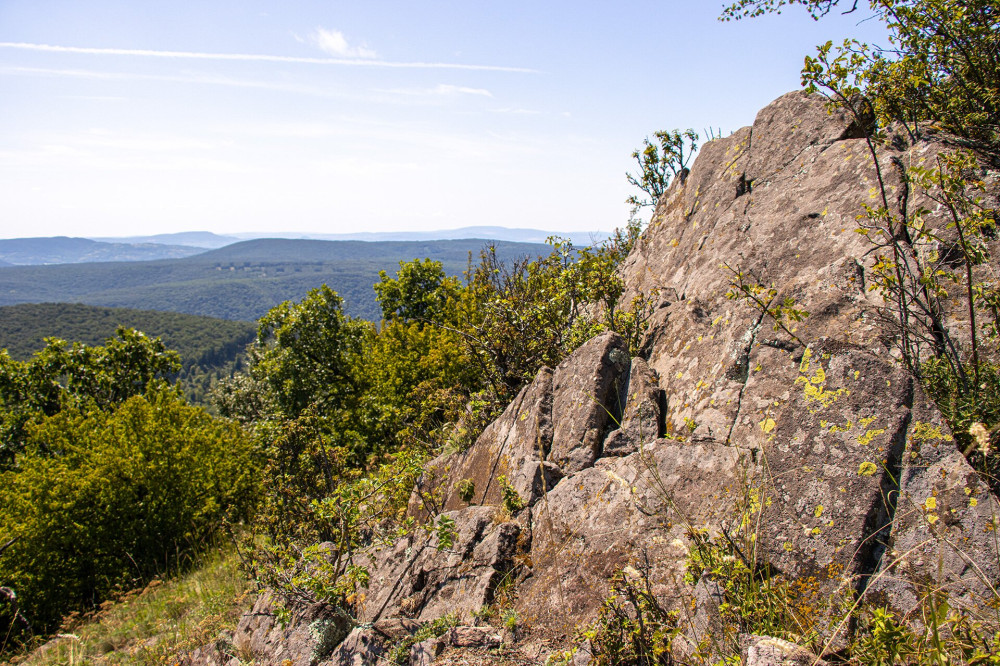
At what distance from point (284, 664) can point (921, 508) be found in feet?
19.4

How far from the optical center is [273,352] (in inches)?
1174

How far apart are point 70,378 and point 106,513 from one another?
1808 cm

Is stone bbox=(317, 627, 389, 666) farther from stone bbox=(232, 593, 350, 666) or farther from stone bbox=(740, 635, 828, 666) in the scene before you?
stone bbox=(740, 635, 828, 666)

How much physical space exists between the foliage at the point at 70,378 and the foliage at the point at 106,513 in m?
12.0

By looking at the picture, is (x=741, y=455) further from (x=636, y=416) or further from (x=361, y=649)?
(x=361, y=649)

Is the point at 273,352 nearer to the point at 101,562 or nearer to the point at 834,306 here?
the point at 101,562

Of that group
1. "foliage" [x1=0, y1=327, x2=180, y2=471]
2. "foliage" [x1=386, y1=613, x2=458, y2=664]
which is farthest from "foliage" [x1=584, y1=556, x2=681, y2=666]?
"foliage" [x1=0, y1=327, x2=180, y2=471]

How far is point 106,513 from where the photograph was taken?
1697cm

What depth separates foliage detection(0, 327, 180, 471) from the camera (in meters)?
28.2

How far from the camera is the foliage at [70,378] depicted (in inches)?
1109

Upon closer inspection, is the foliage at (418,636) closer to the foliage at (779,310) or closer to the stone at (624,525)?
the stone at (624,525)

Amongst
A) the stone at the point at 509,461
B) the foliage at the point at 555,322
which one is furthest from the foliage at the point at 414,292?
the stone at the point at 509,461

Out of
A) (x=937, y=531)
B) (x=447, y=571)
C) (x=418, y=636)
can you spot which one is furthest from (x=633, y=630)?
(x=447, y=571)

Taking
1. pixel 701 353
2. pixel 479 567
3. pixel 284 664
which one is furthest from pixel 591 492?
pixel 284 664
